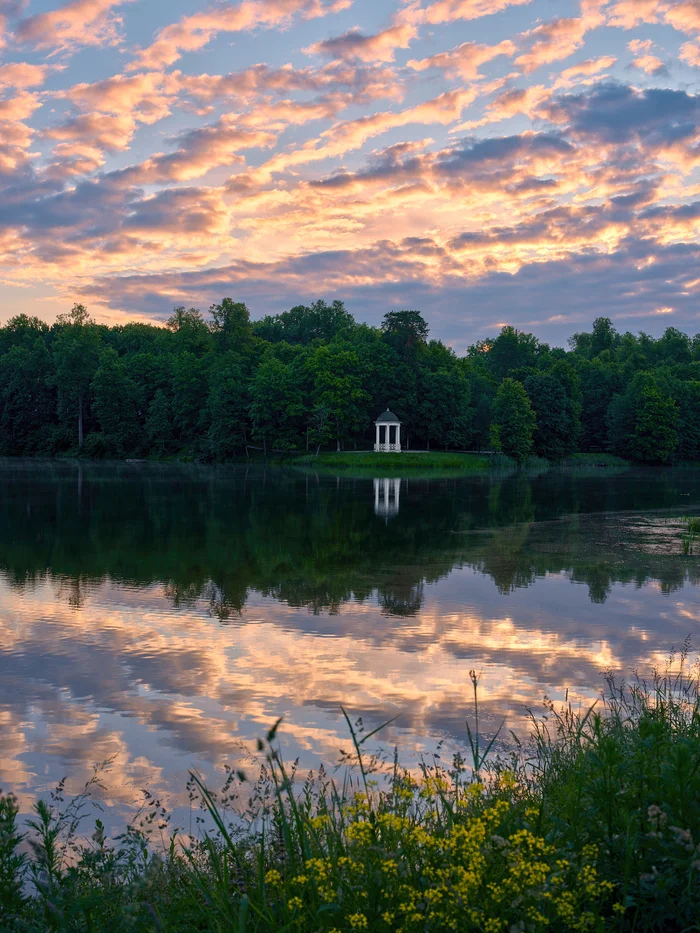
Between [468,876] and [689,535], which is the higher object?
[468,876]

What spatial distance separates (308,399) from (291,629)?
9050 cm

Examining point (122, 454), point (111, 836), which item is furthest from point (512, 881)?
point (122, 454)

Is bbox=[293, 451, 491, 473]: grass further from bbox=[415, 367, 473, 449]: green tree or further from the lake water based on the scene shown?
the lake water

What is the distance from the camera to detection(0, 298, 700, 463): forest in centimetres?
10275

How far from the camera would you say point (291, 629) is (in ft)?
51.1

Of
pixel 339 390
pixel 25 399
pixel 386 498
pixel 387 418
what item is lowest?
pixel 386 498

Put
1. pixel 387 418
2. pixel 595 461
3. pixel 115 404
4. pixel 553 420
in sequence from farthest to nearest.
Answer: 1. pixel 595 461
2. pixel 553 420
3. pixel 115 404
4. pixel 387 418

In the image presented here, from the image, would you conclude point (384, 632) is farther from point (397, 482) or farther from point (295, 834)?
point (397, 482)

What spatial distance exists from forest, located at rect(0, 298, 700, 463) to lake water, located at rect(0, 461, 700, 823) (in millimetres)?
68189

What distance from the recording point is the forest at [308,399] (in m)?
103

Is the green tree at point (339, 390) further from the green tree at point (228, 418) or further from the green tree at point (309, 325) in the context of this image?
the green tree at point (309, 325)

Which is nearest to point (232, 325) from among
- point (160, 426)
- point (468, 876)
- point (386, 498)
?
point (160, 426)

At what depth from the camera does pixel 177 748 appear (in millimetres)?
9414

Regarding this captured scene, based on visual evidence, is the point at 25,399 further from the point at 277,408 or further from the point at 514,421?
the point at 514,421
